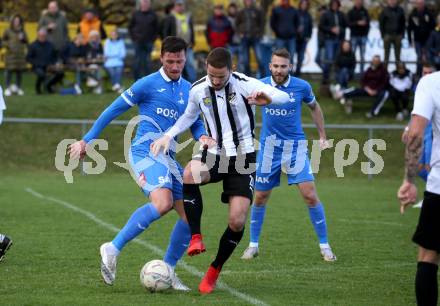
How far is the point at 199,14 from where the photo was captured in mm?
44375

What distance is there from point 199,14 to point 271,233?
1315 inches

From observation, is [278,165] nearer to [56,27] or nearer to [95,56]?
[95,56]

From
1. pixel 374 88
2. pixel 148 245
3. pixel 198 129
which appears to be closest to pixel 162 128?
pixel 198 129

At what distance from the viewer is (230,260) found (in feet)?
31.8

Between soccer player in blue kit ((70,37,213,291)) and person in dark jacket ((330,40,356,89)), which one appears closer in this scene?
soccer player in blue kit ((70,37,213,291))

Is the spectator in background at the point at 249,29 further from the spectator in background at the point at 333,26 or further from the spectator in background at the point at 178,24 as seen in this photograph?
the spectator in background at the point at 333,26

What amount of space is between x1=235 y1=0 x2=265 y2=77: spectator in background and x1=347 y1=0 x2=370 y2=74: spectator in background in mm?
2178

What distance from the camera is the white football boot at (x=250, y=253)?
988 centimetres

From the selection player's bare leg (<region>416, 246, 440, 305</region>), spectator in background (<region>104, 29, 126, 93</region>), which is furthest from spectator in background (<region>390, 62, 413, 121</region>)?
player's bare leg (<region>416, 246, 440, 305</region>)

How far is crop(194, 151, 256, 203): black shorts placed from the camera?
7.82 meters

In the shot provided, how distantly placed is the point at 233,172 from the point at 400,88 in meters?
15.1

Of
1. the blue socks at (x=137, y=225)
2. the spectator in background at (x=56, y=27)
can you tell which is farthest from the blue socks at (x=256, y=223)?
the spectator in background at (x=56, y=27)

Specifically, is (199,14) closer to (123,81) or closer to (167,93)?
(123,81)

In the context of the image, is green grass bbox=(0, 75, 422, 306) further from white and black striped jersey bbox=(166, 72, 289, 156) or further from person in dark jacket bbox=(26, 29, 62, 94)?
person in dark jacket bbox=(26, 29, 62, 94)
